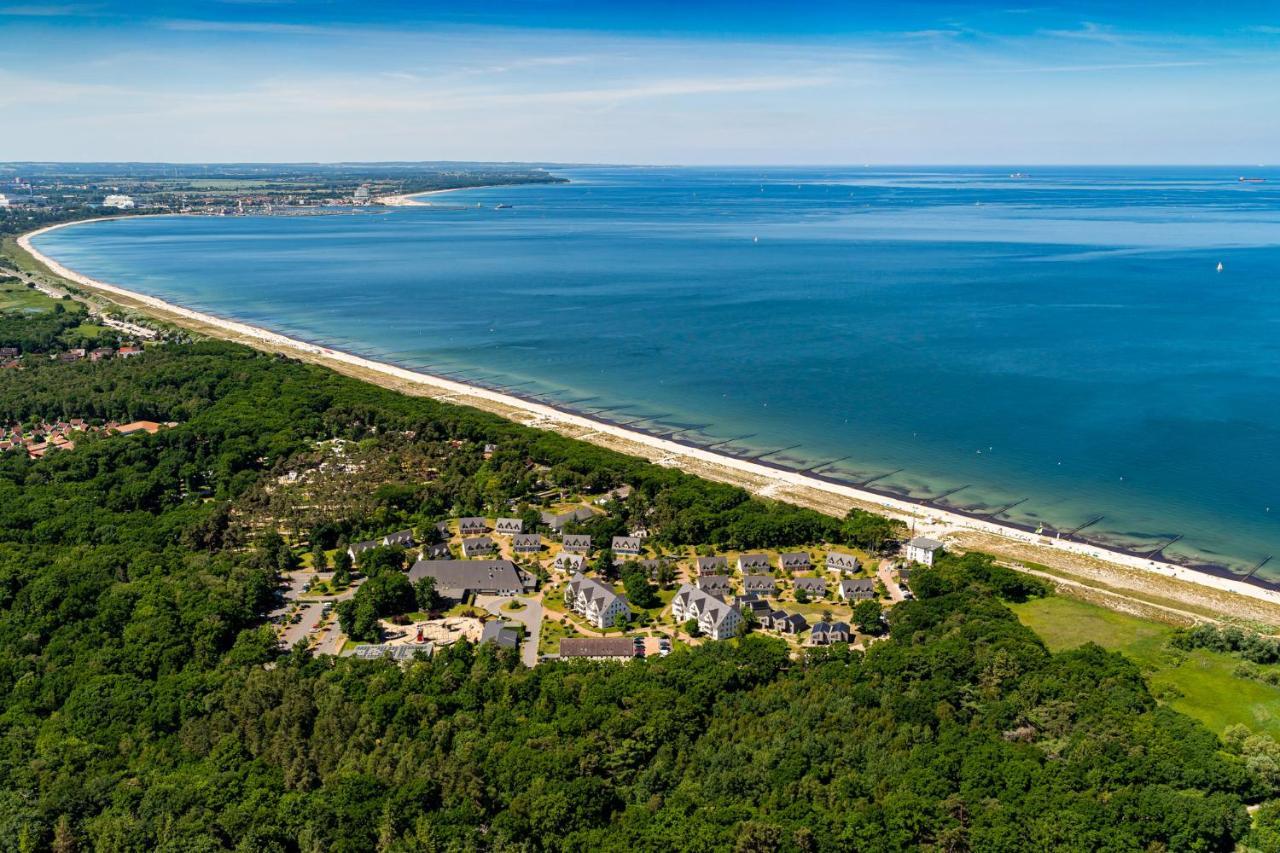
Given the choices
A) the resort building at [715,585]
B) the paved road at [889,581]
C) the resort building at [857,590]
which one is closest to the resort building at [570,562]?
the resort building at [715,585]

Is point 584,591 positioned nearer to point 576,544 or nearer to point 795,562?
point 576,544

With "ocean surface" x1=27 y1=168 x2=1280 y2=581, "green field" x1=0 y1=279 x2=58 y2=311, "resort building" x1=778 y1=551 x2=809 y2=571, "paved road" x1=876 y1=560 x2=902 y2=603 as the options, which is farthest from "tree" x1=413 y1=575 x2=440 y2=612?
"green field" x1=0 y1=279 x2=58 y2=311

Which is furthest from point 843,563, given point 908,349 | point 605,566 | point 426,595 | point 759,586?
point 908,349

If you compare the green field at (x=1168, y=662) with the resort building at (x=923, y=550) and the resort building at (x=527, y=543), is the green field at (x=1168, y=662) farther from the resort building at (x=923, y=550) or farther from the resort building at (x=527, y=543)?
the resort building at (x=527, y=543)

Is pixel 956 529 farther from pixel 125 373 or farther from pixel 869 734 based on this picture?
pixel 125 373

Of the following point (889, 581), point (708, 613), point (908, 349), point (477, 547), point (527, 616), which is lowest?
point (527, 616)

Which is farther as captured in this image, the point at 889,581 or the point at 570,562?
the point at 570,562

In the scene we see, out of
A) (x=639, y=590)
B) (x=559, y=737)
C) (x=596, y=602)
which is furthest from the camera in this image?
(x=639, y=590)
